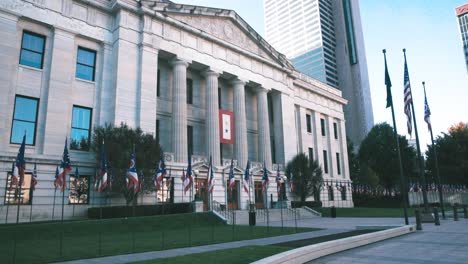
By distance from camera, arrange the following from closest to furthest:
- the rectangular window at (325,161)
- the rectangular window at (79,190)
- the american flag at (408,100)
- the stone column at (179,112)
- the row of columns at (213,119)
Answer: the american flag at (408,100) < the rectangular window at (79,190) < the stone column at (179,112) < the row of columns at (213,119) < the rectangular window at (325,161)

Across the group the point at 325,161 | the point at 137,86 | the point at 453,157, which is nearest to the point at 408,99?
the point at 137,86

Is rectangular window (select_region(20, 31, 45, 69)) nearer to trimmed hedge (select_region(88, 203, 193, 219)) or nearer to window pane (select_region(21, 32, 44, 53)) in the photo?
window pane (select_region(21, 32, 44, 53))

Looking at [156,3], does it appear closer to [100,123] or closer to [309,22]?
[100,123]

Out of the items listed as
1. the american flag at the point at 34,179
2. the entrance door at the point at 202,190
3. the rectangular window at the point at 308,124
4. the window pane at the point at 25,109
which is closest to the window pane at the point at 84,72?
the window pane at the point at 25,109

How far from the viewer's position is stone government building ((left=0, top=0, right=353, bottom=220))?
24.7 metres

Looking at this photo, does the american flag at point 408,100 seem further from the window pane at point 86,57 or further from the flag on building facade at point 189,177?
the window pane at point 86,57

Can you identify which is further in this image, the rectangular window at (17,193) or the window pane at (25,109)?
the window pane at (25,109)

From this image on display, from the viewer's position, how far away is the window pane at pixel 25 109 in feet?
81.0

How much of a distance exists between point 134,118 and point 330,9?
127m

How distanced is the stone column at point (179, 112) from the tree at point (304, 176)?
1558cm

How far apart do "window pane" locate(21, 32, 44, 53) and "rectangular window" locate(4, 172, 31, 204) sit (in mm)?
10071

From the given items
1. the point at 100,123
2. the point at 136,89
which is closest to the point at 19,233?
the point at 100,123

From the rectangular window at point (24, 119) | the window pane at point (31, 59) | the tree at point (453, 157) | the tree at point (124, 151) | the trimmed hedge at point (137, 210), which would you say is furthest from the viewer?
the tree at point (453, 157)

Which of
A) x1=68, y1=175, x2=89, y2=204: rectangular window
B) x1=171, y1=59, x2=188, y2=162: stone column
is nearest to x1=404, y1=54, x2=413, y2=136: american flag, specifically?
x1=171, y1=59, x2=188, y2=162: stone column
